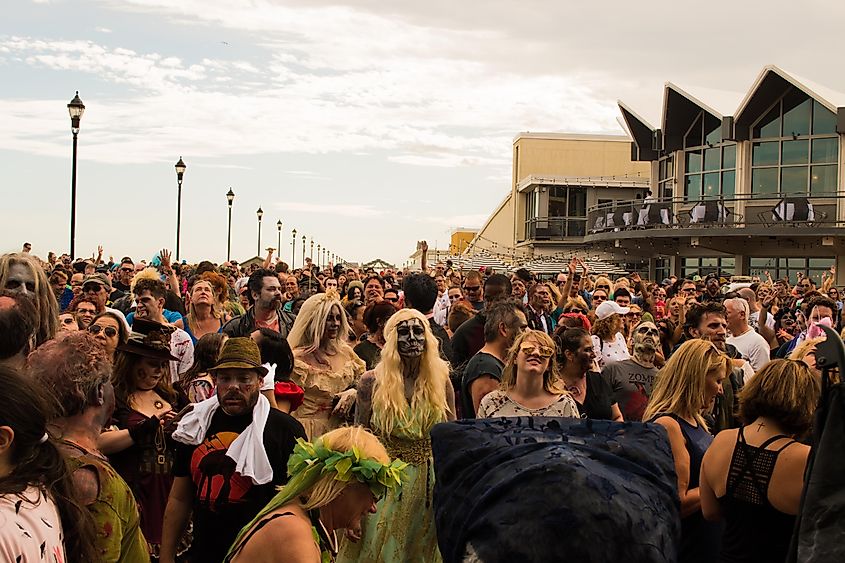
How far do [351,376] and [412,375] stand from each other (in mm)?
959

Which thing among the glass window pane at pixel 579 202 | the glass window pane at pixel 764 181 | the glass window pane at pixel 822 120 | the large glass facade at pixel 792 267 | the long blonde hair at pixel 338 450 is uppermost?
the glass window pane at pixel 822 120

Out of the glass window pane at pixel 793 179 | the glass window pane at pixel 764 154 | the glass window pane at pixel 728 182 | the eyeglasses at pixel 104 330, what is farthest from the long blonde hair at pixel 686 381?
the glass window pane at pixel 728 182

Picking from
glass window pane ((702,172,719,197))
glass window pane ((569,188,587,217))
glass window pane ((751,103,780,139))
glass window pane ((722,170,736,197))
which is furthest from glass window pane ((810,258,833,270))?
glass window pane ((569,188,587,217))

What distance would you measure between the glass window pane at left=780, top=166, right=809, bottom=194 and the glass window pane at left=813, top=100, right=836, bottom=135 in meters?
1.66

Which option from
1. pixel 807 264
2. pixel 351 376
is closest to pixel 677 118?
pixel 807 264

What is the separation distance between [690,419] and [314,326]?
305 centimetres

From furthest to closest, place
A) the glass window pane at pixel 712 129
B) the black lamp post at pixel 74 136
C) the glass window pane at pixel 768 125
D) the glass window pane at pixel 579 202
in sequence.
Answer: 1. the glass window pane at pixel 579 202
2. the glass window pane at pixel 712 129
3. the glass window pane at pixel 768 125
4. the black lamp post at pixel 74 136

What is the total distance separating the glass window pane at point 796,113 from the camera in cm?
3872

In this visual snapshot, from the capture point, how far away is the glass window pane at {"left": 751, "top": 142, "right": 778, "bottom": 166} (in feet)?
128

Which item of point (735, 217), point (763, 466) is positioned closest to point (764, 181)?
point (735, 217)

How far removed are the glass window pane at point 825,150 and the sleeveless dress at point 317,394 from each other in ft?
114

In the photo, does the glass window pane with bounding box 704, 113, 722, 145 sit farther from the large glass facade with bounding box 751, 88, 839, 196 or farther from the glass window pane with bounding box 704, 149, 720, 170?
the large glass facade with bounding box 751, 88, 839, 196

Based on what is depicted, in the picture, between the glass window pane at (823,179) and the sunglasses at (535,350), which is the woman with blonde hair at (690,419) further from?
the glass window pane at (823,179)

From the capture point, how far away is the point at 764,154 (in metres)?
39.4
